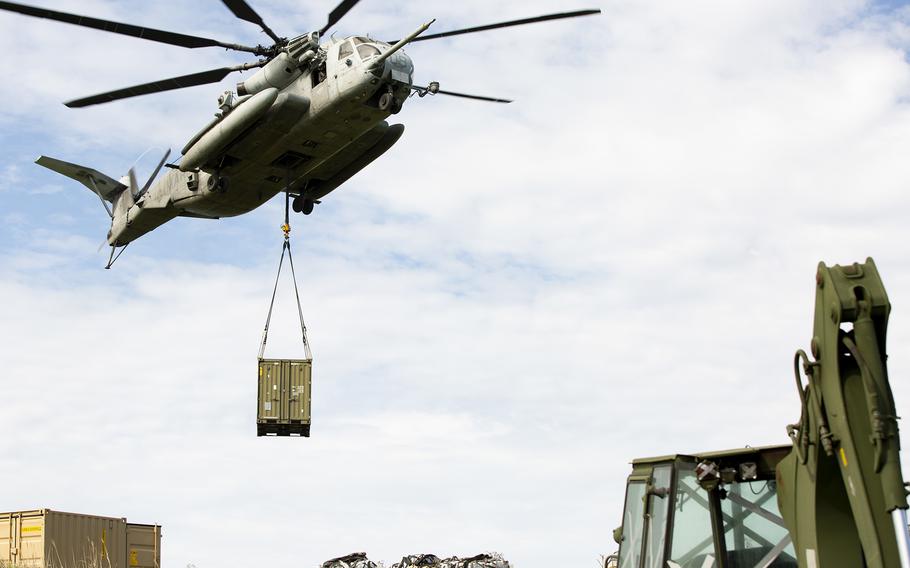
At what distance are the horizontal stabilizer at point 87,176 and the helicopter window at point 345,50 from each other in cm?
1113

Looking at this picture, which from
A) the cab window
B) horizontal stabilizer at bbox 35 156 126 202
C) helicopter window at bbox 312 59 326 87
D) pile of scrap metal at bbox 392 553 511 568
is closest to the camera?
the cab window

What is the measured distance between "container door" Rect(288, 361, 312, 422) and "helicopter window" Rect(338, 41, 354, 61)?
611 centimetres

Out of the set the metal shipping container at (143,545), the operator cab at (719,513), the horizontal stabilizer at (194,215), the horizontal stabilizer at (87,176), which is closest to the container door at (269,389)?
the horizontal stabilizer at (194,215)

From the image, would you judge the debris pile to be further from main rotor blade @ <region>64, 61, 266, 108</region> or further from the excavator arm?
the excavator arm

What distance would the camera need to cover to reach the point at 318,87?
19312mm

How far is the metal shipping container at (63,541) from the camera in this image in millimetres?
21125

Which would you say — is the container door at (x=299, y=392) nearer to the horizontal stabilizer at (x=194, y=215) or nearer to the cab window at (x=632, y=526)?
the horizontal stabilizer at (x=194, y=215)

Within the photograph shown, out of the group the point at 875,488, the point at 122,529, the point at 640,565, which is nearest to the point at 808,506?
the point at 875,488

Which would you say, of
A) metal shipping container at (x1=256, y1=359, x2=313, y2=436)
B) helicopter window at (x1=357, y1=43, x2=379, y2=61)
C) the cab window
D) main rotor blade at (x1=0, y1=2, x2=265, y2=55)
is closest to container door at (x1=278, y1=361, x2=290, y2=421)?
metal shipping container at (x1=256, y1=359, x2=313, y2=436)

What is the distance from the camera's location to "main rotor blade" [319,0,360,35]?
63.7ft

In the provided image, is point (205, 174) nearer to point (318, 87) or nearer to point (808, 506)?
point (318, 87)

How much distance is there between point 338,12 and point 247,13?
174 cm

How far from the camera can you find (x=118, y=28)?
61.0 ft

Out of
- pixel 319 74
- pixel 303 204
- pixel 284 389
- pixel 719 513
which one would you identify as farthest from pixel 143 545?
pixel 719 513
